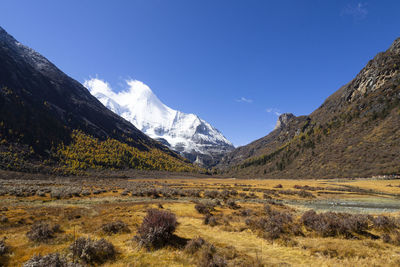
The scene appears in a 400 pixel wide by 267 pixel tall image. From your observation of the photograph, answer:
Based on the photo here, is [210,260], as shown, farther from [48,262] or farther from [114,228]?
[114,228]

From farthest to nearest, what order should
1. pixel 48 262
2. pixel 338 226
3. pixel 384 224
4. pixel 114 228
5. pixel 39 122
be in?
pixel 39 122, pixel 384 224, pixel 114 228, pixel 338 226, pixel 48 262

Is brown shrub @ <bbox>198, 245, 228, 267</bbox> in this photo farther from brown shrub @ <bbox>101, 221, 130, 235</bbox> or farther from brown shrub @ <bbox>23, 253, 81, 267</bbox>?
brown shrub @ <bbox>101, 221, 130, 235</bbox>

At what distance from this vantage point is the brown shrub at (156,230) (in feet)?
33.0

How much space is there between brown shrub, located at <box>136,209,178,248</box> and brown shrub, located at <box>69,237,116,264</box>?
68.2 inches

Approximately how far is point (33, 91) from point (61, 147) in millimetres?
69077

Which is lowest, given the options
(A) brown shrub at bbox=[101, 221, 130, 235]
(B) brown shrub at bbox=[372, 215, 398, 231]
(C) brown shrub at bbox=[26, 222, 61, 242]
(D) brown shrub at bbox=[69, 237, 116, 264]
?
(C) brown shrub at bbox=[26, 222, 61, 242]

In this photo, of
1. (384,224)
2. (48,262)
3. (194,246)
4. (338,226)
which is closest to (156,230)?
(194,246)

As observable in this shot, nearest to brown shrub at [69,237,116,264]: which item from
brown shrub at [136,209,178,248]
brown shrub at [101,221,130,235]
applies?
brown shrub at [136,209,178,248]

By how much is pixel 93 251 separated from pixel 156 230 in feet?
10.6

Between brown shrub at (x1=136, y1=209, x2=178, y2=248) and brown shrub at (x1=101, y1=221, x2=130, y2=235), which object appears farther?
brown shrub at (x1=101, y1=221, x2=130, y2=235)

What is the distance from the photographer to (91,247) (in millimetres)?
8594

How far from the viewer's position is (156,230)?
10.3 m

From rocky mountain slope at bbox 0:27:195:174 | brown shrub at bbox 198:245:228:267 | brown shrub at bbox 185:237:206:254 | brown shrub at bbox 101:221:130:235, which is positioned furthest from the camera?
rocky mountain slope at bbox 0:27:195:174

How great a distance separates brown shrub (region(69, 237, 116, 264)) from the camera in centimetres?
819
